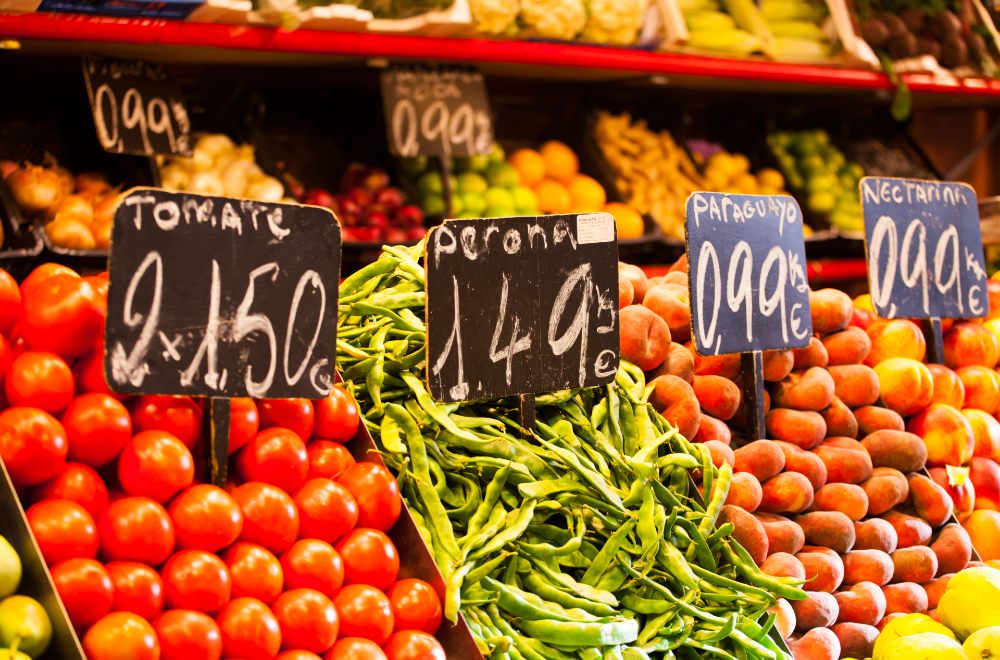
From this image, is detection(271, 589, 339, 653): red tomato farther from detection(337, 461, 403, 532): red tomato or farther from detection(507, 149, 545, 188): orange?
detection(507, 149, 545, 188): orange

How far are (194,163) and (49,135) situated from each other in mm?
476

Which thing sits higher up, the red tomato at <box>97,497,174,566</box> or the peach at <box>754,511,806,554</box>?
the red tomato at <box>97,497,174,566</box>

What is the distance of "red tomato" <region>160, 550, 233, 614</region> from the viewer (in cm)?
129

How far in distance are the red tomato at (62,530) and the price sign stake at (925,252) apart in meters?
1.72

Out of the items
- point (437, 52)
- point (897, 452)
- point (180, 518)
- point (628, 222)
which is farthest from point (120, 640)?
point (628, 222)

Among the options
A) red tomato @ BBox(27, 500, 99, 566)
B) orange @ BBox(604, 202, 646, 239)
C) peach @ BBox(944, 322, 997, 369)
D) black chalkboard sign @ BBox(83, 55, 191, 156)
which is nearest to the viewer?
red tomato @ BBox(27, 500, 99, 566)

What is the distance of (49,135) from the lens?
365 centimetres

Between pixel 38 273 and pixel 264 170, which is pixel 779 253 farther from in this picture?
pixel 264 170

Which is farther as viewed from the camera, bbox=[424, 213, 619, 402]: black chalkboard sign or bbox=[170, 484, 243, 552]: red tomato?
bbox=[424, 213, 619, 402]: black chalkboard sign

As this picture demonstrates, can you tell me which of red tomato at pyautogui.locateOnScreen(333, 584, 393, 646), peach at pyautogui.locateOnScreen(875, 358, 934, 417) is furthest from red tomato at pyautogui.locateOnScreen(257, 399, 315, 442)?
peach at pyautogui.locateOnScreen(875, 358, 934, 417)

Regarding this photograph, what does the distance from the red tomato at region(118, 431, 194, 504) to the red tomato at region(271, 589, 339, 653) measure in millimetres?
201

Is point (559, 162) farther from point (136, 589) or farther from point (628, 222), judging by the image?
point (136, 589)

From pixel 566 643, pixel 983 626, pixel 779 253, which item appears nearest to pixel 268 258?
pixel 566 643

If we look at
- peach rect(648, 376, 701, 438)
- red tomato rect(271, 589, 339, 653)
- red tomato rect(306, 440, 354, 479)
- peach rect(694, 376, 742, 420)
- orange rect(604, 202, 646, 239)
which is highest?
red tomato rect(306, 440, 354, 479)
